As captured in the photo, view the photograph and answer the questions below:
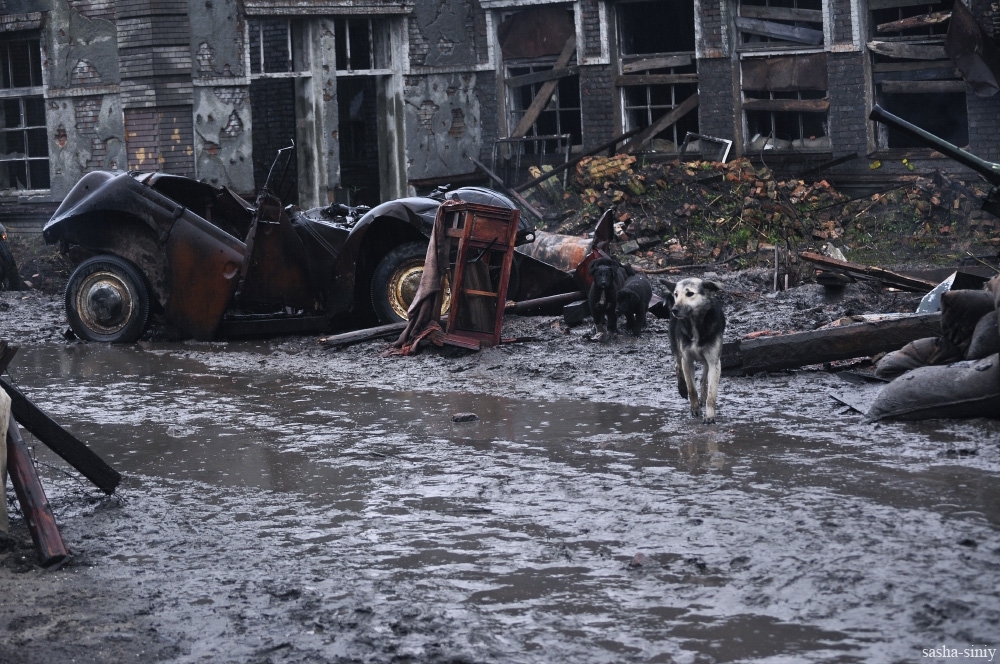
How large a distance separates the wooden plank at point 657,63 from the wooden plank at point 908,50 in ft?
8.84

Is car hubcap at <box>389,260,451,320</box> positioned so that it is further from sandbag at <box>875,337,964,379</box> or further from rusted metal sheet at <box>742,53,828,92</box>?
rusted metal sheet at <box>742,53,828,92</box>

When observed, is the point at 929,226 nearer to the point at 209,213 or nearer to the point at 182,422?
the point at 209,213

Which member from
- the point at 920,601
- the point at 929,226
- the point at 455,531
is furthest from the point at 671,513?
the point at 929,226

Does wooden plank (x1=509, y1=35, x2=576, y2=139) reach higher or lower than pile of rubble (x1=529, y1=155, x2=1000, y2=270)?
higher

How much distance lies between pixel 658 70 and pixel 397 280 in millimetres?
7767

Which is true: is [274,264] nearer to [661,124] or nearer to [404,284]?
[404,284]

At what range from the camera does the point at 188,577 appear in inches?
183

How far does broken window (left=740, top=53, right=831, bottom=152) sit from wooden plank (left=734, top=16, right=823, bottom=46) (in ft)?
0.74

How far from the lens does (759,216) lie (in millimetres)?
14805

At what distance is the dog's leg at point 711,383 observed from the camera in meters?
6.99

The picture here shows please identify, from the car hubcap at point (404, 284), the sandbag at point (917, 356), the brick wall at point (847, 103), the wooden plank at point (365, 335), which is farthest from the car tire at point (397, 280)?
the brick wall at point (847, 103)

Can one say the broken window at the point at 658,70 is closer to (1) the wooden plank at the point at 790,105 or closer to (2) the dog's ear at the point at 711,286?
(1) the wooden plank at the point at 790,105

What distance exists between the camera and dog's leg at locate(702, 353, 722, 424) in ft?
22.9

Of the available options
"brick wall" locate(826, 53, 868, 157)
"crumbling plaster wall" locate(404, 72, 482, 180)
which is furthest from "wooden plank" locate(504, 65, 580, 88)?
"brick wall" locate(826, 53, 868, 157)
